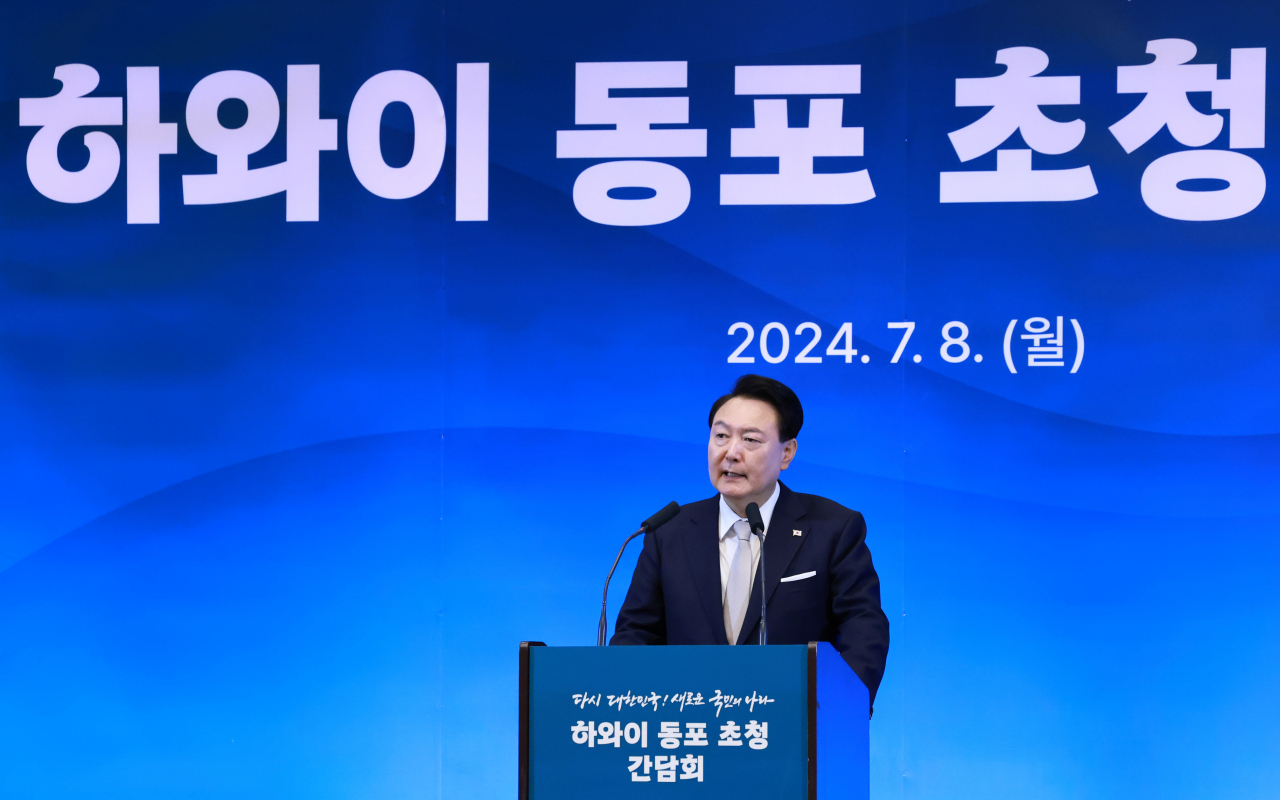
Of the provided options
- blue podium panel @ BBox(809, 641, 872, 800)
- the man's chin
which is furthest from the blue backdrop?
blue podium panel @ BBox(809, 641, 872, 800)

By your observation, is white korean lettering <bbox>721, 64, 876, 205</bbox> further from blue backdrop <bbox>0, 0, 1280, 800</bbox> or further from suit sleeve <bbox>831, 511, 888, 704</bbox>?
suit sleeve <bbox>831, 511, 888, 704</bbox>

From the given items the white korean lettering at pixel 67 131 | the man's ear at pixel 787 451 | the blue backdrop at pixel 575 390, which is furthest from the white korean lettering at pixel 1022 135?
the white korean lettering at pixel 67 131

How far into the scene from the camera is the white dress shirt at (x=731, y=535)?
2.90m

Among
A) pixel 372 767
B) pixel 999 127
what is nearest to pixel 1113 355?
pixel 999 127

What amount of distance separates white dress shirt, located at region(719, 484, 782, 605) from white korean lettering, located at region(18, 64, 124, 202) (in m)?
2.56

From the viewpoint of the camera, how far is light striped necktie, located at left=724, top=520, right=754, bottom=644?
2.86 meters

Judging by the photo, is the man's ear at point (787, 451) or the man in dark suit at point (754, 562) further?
the man's ear at point (787, 451)

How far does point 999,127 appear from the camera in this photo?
13.2ft

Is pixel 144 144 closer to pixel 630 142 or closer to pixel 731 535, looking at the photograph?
pixel 630 142

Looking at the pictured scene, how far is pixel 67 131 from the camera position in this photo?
4281 millimetres

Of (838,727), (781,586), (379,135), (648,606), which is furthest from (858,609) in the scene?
(379,135)

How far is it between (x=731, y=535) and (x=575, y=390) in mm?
1291

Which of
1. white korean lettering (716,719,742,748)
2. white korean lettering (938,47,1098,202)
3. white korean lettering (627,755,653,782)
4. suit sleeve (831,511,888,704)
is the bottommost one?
white korean lettering (627,755,653,782)

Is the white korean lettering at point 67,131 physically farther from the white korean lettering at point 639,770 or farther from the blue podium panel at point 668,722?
the white korean lettering at point 639,770
